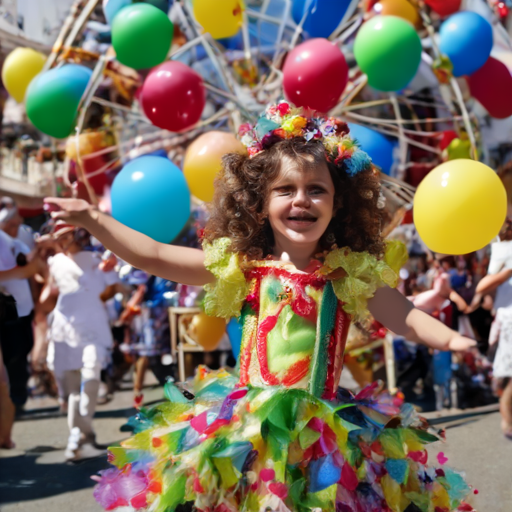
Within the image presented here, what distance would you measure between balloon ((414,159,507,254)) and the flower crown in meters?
1.13

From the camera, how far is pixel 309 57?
4.64m

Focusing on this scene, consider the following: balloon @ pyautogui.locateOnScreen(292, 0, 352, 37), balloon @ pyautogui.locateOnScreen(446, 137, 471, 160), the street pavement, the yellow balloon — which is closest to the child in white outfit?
the street pavement

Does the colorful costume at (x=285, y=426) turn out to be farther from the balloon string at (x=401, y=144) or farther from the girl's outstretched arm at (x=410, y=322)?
the balloon string at (x=401, y=144)

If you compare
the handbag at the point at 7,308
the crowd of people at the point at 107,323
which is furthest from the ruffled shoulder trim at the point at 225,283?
the handbag at the point at 7,308

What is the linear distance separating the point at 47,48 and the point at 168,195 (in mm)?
3668

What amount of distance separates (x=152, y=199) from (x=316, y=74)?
4.58 ft

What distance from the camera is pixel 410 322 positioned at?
7.43 feet

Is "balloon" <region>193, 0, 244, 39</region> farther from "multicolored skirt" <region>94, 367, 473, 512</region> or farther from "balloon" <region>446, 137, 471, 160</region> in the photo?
"multicolored skirt" <region>94, 367, 473, 512</region>

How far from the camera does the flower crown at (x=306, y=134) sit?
241 centimetres

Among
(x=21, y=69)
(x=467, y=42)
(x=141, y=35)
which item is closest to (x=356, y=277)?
(x=141, y=35)

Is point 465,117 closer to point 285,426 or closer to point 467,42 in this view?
point 467,42

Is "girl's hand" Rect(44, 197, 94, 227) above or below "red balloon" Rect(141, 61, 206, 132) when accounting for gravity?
below

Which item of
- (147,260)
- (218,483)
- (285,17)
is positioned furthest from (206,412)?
(285,17)

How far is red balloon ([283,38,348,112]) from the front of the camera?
460 centimetres
